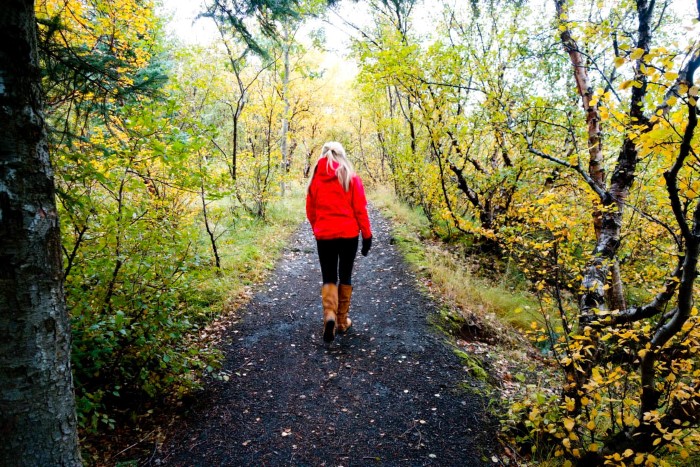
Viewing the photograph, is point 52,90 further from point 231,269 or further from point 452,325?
point 452,325

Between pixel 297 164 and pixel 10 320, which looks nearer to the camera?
pixel 10 320

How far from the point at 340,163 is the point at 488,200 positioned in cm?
503

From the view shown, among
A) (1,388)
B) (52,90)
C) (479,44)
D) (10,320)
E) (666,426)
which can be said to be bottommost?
(666,426)

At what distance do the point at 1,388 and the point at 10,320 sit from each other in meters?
0.30

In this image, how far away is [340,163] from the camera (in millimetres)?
4188

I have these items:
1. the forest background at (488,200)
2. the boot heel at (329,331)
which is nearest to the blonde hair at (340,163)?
the forest background at (488,200)

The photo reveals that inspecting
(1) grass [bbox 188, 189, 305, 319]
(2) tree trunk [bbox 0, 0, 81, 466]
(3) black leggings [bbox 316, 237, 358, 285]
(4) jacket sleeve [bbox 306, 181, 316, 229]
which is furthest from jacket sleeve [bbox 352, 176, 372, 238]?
(2) tree trunk [bbox 0, 0, 81, 466]

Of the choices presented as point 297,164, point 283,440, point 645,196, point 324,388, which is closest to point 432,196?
point 645,196

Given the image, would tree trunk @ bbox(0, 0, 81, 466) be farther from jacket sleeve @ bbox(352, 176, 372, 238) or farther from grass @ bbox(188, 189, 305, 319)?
jacket sleeve @ bbox(352, 176, 372, 238)

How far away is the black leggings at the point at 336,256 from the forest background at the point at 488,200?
125 cm

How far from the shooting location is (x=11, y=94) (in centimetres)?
153

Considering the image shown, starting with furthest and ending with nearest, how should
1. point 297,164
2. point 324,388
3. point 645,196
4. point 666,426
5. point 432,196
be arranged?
point 297,164, point 432,196, point 645,196, point 324,388, point 666,426

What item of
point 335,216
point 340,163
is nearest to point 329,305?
point 335,216

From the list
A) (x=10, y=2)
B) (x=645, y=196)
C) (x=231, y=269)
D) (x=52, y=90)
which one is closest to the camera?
(x=10, y=2)
